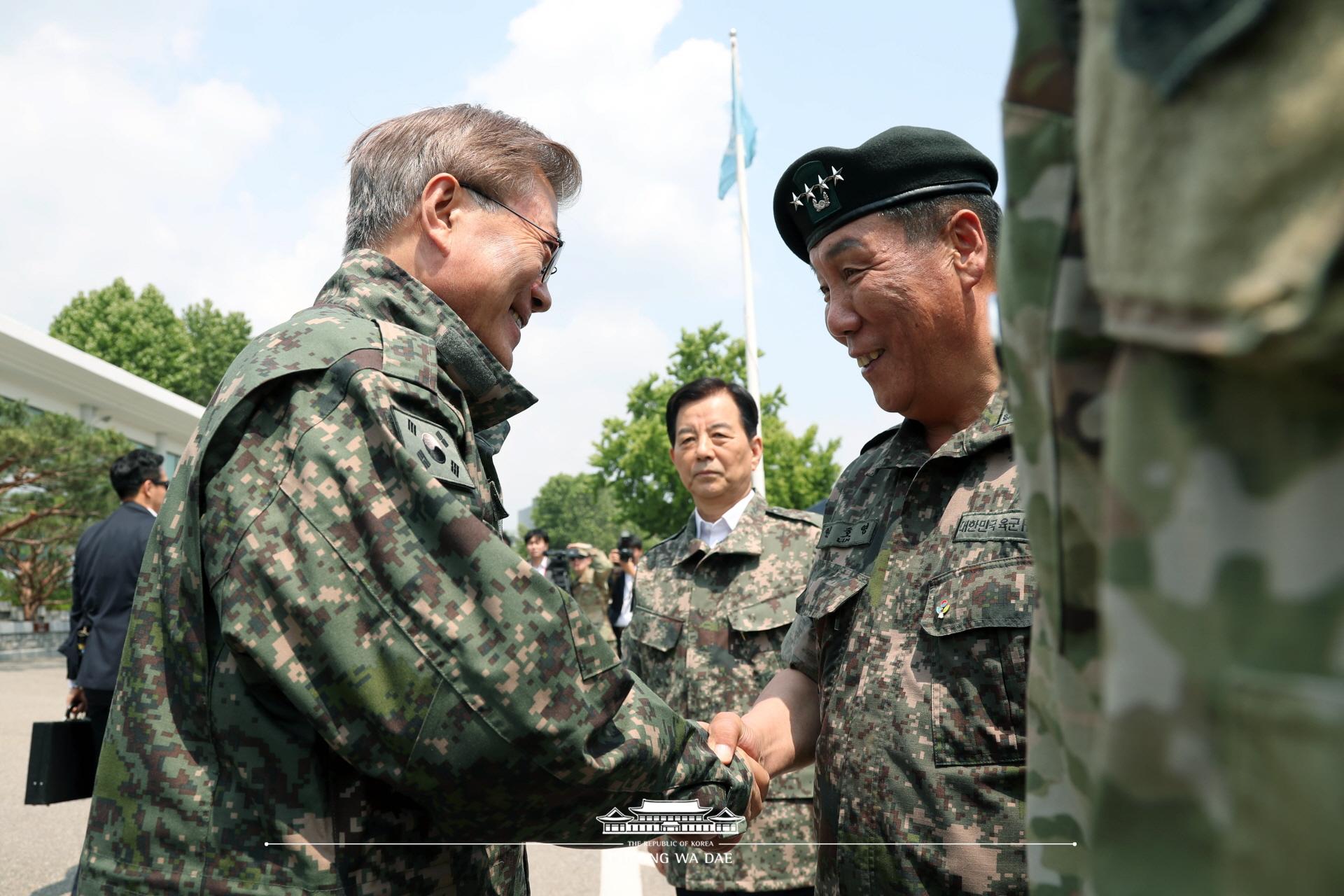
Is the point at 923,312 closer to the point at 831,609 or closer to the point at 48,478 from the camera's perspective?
the point at 831,609

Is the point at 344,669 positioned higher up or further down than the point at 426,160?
further down

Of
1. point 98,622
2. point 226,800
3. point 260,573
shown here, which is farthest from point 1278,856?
point 98,622

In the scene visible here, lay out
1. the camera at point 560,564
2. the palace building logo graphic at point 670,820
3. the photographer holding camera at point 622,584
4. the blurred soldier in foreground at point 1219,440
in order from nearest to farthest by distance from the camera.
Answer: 1. the blurred soldier in foreground at point 1219,440
2. the palace building logo graphic at point 670,820
3. the photographer holding camera at point 622,584
4. the camera at point 560,564

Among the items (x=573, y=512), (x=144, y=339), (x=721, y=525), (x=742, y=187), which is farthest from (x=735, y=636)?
(x=573, y=512)

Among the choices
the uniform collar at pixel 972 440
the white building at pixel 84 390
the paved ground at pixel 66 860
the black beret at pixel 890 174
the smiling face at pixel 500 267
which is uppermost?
the white building at pixel 84 390

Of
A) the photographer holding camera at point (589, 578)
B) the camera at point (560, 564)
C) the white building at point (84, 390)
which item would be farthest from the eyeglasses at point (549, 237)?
the white building at point (84, 390)

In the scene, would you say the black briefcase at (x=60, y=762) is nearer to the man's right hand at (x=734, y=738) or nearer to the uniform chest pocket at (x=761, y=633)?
the man's right hand at (x=734, y=738)

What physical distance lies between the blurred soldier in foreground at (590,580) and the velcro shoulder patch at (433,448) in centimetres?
1055

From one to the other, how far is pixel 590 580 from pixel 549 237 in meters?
11.2

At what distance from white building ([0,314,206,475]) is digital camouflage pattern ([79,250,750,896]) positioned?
24.1 meters

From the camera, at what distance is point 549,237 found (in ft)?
8.32

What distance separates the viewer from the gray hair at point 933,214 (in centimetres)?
241

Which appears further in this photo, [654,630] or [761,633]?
[654,630]

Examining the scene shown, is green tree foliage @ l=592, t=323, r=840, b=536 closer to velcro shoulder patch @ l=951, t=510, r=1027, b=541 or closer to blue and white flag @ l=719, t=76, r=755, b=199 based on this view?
blue and white flag @ l=719, t=76, r=755, b=199
